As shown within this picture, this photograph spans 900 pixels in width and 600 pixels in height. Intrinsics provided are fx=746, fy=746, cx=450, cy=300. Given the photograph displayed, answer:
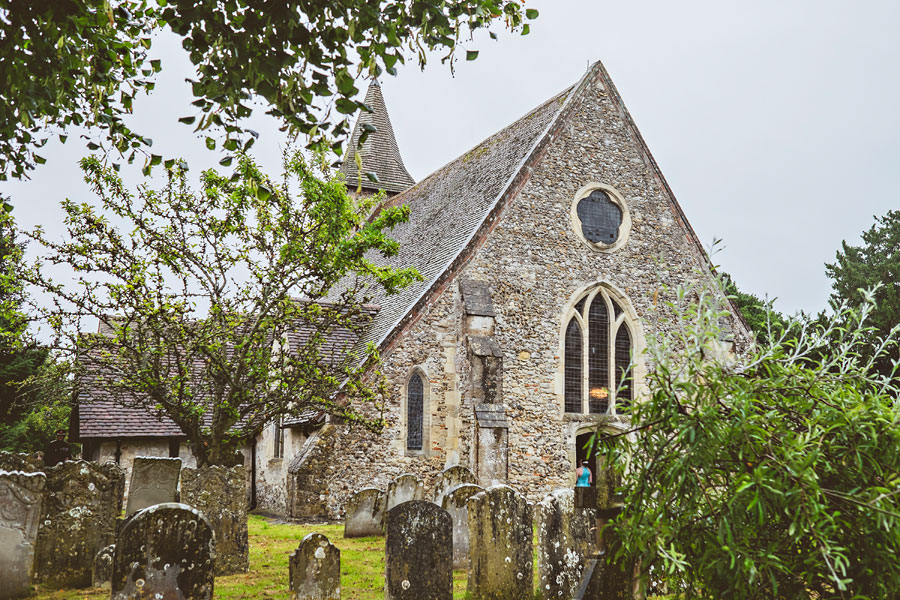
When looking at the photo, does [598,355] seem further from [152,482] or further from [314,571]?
[314,571]

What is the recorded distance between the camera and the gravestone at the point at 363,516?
12.4m

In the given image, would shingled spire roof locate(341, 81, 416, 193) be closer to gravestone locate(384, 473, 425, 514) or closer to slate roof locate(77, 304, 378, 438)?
slate roof locate(77, 304, 378, 438)

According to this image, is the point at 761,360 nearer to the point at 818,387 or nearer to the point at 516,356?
the point at 818,387

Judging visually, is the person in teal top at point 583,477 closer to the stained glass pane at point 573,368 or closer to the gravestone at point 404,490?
the stained glass pane at point 573,368

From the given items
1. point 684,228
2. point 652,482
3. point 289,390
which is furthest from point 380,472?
point 652,482

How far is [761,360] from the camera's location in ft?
15.1

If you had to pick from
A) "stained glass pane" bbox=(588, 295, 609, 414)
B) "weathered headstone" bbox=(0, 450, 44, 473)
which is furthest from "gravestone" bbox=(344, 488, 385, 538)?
"stained glass pane" bbox=(588, 295, 609, 414)

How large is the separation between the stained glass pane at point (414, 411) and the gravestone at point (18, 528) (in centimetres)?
926

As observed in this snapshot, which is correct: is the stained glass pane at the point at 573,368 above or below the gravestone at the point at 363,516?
above

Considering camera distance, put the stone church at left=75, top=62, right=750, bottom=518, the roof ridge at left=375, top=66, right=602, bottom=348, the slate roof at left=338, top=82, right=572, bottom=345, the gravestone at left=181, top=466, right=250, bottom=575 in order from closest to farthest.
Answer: the gravestone at left=181, top=466, right=250, bottom=575 → the stone church at left=75, top=62, right=750, bottom=518 → the roof ridge at left=375, top=66, right=602, bottom=348 → the slate roof at left=338, top=82, right=572, bottom=345

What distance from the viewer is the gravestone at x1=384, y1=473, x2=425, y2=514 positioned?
12.2 meters

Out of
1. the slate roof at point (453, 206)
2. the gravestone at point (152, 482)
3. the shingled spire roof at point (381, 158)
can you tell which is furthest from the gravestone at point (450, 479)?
the shingled spire roof at point (381, 158)

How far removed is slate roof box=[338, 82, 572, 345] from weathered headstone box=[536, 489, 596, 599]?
8.80 m

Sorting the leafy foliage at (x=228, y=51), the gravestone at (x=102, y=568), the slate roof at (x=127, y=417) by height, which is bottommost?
the gravestone at (x=102, y=568)
